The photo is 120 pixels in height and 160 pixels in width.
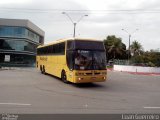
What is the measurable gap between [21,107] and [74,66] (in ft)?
27.8

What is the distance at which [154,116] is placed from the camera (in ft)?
32.2

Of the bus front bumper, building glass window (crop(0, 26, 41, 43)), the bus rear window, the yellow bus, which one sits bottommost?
the bus front bumper

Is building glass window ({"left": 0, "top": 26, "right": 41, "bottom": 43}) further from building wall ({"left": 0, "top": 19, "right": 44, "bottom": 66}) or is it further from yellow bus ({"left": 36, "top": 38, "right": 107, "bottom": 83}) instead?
yellow bus ({"left": 36, "top": 38, "right": 107, "bottom": 83})

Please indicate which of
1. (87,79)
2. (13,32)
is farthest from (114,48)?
(87,79)

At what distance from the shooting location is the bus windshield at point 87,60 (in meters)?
19.3

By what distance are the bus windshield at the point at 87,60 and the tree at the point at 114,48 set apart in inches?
3367

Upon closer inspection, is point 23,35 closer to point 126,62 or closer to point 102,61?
point 126,62

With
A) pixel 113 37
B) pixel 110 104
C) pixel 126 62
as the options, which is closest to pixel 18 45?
pixel 126 62

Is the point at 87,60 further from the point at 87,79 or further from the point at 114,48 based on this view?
the point at 114,48

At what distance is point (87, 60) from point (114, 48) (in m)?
88.1

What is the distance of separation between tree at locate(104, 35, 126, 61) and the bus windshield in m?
85.5

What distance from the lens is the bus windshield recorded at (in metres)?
19.3

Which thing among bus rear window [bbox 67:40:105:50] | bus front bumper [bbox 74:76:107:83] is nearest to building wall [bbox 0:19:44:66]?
bus rear window [bbox 67:40:105:50]

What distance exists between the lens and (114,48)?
107 m
